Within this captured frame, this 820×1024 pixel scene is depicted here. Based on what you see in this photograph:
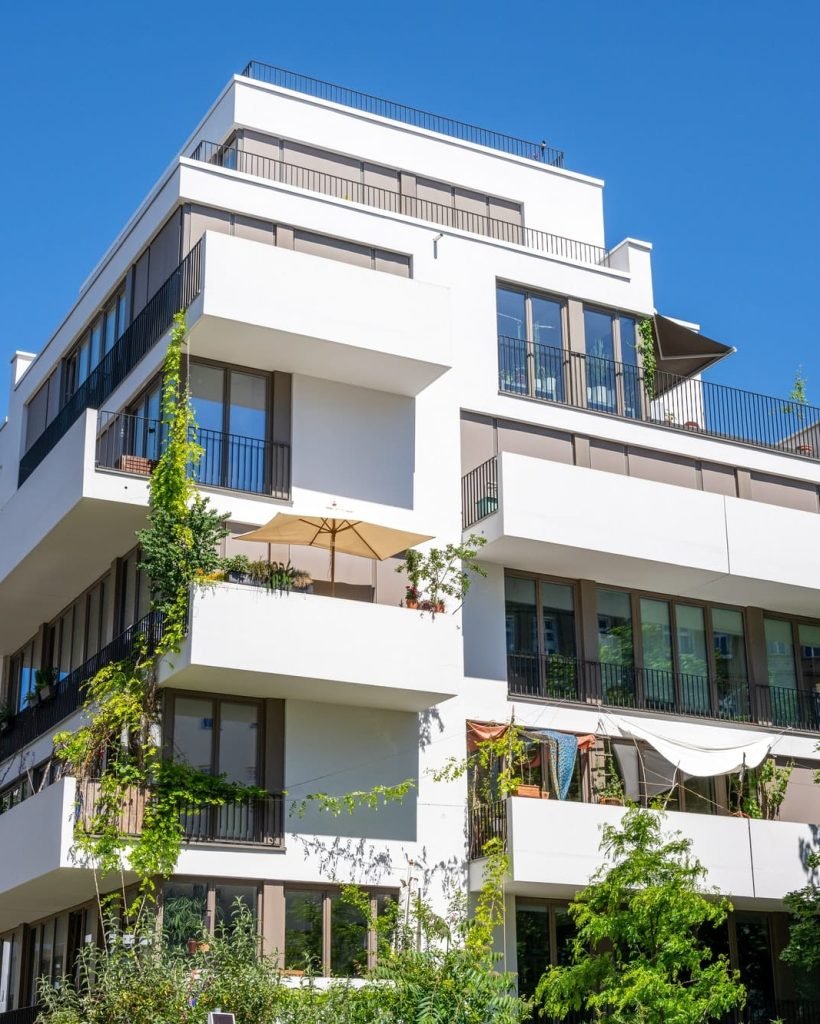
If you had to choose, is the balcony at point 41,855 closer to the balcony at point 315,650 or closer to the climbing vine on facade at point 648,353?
the balcony at point 315,650

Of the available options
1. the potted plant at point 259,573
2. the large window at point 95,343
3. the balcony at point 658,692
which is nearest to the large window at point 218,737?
the potted plant at point 259,573

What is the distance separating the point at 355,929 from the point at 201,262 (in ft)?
37.6

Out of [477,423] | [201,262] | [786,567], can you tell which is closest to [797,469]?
[786,567]

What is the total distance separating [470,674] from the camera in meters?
29.2

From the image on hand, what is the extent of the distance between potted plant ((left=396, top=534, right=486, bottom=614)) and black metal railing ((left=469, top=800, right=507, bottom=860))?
11.5ft

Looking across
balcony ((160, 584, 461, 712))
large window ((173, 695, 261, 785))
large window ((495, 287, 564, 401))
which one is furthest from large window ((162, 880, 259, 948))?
large window ((495, 287, 564, 401))

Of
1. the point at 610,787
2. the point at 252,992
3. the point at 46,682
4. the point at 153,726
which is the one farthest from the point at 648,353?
the point at 252,992

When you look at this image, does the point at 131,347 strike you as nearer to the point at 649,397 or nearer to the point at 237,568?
the point at 237,568

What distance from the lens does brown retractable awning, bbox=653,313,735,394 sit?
33875mm

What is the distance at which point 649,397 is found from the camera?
33531 mm

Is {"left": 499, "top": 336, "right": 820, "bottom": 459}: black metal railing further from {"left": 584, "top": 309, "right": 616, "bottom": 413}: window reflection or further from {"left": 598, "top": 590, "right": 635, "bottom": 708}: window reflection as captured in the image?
{"left": 598, "top": 590, "right": 635, "bottom": 708}: window reflection

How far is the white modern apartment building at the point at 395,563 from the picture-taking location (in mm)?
26812

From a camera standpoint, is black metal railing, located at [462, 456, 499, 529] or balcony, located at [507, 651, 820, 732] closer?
black metal railing, located at [462, 456, 499, 529]

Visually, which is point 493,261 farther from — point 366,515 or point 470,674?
point 470,674
